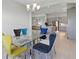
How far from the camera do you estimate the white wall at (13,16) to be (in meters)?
5.52

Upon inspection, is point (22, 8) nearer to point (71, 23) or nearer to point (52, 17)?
point (71, 23)

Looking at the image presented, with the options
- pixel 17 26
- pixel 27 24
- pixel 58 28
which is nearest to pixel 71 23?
pixel 27 24

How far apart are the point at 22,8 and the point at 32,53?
487 cm

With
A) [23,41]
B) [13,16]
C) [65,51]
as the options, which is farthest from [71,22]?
[23,41]

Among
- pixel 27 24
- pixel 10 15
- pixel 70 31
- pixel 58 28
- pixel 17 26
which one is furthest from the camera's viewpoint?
pixel 58 28

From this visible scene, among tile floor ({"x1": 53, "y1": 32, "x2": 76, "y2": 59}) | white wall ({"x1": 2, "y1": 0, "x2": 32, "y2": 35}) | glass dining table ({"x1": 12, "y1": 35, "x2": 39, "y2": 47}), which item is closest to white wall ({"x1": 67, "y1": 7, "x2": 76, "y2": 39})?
tile floor ({"x1": 53, "y1": 32, "x2": 76, "y2": 59})

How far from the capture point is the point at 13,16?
630cm

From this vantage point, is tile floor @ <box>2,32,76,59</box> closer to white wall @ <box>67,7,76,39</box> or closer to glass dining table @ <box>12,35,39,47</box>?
glass dining table @ <box>12,35,39,47</box>

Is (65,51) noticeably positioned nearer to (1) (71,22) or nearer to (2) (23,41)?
(2) (23,41)

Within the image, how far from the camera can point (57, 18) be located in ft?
48.5

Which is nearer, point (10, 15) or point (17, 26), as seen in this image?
point (10, 15)

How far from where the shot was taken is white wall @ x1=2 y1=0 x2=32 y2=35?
552 cm

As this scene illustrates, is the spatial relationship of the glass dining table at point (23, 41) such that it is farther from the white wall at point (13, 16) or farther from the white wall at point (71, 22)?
the white wall at point (71, 22)

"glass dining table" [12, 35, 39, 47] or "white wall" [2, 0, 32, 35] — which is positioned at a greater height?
"white wall" [2, 0, 32, 35]
